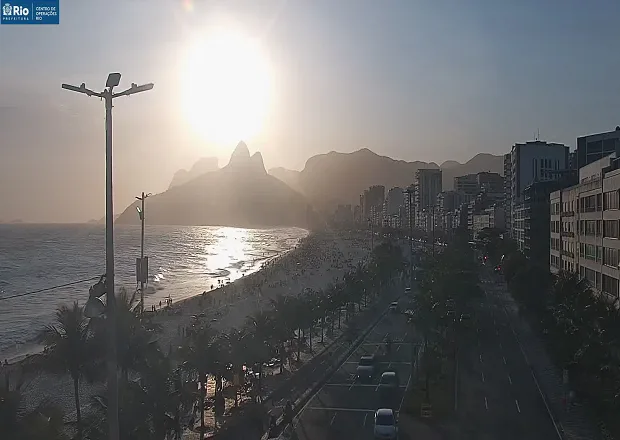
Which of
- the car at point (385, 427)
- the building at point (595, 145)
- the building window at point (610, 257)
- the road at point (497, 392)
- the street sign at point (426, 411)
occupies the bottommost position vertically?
the road at point (497, 392)

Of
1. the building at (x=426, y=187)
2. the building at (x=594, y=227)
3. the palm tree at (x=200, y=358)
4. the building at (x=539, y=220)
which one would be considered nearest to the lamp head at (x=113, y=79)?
the palm tree at (x=200, y=358)

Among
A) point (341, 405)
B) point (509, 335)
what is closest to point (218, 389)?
point (341, 405)

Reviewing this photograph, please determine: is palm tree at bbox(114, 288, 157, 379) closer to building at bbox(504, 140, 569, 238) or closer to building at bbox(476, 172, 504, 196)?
building at bbox(504, 140, 569, 238)

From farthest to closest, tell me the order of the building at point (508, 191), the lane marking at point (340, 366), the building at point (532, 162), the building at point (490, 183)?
1. the building at point (490, 183)
2. the building at point (508, 191)
3. the building at point (532, 162)
4. the lane marking at point (340, 366)

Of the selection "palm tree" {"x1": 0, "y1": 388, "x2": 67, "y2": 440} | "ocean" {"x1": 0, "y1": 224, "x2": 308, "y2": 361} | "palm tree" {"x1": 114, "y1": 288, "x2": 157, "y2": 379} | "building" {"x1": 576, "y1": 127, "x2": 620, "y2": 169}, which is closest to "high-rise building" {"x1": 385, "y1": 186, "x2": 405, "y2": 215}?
"ocean" {"x1": 0, "y1": 224, "x2": 308, "y2": 361}

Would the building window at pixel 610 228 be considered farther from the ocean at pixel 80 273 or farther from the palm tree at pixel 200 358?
the ocean at pixel 80 273

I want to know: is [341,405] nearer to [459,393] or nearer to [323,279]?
[459,393]
